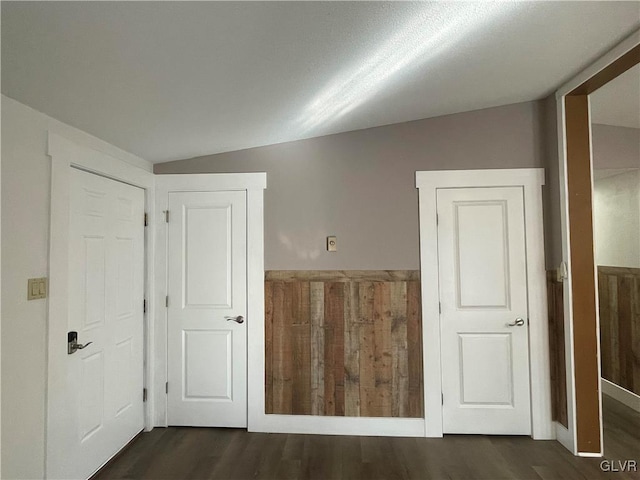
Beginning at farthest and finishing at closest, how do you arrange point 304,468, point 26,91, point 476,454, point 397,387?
point 397,387 → point 476,454 → point 304,468 → point 26,91

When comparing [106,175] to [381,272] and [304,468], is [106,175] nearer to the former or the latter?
[381,272]

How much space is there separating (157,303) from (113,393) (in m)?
0.72

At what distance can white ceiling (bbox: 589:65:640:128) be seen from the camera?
2441 mm

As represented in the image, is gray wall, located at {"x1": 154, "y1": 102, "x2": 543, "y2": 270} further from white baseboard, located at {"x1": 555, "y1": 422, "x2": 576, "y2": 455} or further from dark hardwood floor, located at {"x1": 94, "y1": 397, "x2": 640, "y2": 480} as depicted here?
white baseboard, located at {"x1": 555, "y1": 422, "x2": 576, "y2": 455}

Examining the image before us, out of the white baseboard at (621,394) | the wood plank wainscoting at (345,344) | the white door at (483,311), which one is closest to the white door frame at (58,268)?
the wood plank wainscoting at (345,344)

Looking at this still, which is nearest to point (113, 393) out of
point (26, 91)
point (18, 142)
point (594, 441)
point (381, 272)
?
point (18, 142)

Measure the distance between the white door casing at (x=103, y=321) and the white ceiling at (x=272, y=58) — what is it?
1.54 feet

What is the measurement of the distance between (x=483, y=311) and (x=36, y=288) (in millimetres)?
2943

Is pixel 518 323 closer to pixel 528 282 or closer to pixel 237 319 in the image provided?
pixel 528 282

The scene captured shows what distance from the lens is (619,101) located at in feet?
8.90

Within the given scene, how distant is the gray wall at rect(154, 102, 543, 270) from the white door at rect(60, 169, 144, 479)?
0.82 m

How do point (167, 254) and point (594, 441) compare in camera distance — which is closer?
point (594, 441)

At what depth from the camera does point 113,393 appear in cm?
248

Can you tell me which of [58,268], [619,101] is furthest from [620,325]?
[58,268]
